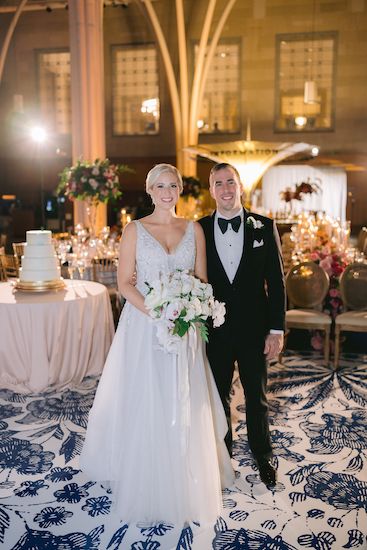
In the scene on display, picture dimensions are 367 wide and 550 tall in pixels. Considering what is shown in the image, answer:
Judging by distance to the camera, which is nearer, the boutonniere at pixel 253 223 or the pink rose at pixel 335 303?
the boutonniere at pixel 253 223

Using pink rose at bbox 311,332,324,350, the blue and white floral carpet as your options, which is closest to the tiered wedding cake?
the blue and white floral carpet

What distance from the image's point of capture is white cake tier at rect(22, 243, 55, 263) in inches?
192

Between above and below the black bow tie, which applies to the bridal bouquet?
below

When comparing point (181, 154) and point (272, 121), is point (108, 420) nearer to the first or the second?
point (181, 154)

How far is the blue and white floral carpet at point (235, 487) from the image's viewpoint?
2.78 meters

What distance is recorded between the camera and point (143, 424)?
2877 mm

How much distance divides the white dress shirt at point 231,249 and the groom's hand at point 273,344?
421 millimetres

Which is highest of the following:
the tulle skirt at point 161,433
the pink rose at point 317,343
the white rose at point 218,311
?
the white rose at point 218,311

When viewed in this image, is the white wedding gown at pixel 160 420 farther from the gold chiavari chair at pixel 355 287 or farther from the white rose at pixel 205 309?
the gold chiavari chair at pixel 355 287

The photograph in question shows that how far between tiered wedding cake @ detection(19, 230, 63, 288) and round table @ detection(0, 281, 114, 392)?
0.35 feet

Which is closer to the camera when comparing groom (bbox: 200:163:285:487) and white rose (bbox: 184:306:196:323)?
white rose (bbox: 184:306:196:323)

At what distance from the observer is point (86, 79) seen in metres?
9.81

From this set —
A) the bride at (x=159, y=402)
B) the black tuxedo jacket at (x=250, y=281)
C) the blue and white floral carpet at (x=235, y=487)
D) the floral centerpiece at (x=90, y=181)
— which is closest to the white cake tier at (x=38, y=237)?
the blue and white floral carpet at (x=235, y=487)

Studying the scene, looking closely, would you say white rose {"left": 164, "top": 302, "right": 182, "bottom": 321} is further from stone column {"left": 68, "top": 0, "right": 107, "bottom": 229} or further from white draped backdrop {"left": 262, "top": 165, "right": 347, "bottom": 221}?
white draped backdrop {"left": 262, "top": 165, "right": 347, "bottom": 221}
